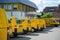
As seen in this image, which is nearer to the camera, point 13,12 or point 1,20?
point 1,20

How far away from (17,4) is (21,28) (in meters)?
36.0

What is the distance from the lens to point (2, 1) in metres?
56.0

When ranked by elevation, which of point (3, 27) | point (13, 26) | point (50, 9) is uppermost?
point (50, 9)

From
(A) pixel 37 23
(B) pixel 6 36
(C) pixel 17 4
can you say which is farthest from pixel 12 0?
(B) pixel 6 36

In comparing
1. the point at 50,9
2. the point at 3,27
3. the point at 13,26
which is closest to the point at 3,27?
the point at 3,27

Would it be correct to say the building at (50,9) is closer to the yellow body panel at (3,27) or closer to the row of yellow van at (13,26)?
the row of yellow van at (13,26)

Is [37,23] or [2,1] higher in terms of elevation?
[2,1]

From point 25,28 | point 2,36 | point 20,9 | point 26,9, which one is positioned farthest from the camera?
point 26,9

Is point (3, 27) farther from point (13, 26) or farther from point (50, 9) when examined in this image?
point (50, 9)

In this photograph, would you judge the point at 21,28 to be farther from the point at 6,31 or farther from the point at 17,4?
the point at 17,4

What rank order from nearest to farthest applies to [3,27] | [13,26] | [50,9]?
[3,27] → [13,26] → [50,9]

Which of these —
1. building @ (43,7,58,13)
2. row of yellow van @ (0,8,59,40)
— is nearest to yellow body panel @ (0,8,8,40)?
row of yellow van @ (0,8,59,40)

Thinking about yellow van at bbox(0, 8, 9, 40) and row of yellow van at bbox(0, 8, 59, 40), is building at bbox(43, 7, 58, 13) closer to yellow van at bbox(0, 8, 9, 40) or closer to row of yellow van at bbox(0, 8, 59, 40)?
row of yellow van at bbox(0, 8, 59, 40)

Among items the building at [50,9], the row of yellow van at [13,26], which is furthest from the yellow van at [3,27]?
the building at [50,9]
